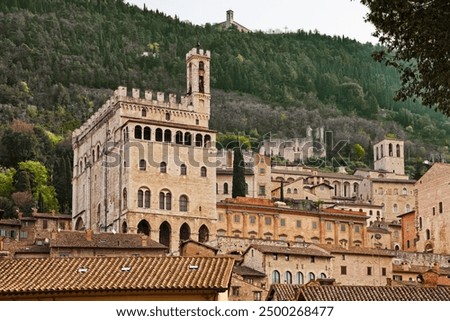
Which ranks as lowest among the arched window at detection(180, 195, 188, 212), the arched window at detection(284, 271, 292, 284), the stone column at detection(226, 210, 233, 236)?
the arched window at detection(284, 271, 292, 284)

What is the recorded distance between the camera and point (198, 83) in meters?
91.4

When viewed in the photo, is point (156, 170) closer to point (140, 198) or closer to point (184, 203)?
point (140, 198)

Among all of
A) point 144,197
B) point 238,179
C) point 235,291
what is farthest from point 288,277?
point 238,179

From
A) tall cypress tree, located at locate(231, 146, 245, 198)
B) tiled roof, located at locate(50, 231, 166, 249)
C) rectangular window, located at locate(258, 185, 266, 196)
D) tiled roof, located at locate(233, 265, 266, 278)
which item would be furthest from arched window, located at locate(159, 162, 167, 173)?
rectangular window, located at locate(258, 185, 266, 196)

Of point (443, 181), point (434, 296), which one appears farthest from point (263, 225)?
point (434, 296)

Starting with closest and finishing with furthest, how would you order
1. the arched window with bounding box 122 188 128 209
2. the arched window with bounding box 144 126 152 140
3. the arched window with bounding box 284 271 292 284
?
the arched window with bounding box 284 271 292 284 < the arched window with bounding box 122 188 128 209 < the arched window with bounding box 144 126 152 140

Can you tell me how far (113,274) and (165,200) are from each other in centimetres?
5940

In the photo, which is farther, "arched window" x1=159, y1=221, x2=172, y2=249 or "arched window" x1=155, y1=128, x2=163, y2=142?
"arched window" x1=155, y1=128, x2=163, y2=142

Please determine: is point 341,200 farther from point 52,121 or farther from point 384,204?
point 52,121

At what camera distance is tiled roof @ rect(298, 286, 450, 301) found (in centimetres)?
3675

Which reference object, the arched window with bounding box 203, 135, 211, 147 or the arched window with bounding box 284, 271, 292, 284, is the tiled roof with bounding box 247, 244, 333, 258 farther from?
the arched window with bounding box 203, 135, 211, 147

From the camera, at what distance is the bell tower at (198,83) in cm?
8925

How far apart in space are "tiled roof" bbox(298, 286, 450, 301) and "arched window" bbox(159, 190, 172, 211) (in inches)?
1712

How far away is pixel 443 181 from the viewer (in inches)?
3494
